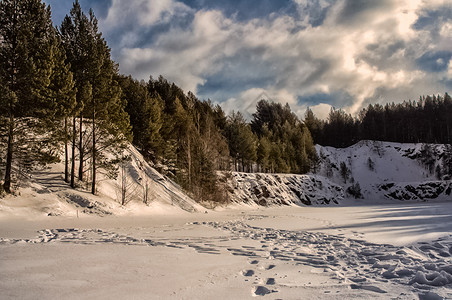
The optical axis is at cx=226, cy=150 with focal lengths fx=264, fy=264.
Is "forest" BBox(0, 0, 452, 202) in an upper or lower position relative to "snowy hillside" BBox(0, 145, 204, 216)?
upper

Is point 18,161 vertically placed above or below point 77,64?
below

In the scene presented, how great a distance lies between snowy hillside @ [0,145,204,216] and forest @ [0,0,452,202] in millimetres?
829

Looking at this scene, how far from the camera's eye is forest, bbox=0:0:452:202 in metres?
15.2

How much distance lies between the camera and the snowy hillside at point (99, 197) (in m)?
13.3

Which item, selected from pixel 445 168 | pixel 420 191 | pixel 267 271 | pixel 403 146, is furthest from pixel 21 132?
pixel 403 146

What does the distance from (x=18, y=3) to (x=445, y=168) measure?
94995 mm

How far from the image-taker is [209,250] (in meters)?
6.51

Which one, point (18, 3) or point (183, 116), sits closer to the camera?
point (18, 3)

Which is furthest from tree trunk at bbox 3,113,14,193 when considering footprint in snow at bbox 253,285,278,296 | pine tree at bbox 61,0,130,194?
footprint in snow at bbox 253,285,278,296

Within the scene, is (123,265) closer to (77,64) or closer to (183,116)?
(77,64)

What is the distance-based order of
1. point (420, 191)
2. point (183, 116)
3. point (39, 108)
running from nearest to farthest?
point (39, 108), point (183, 116), point (420, 191)

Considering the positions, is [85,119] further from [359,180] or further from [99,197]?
[359,180]

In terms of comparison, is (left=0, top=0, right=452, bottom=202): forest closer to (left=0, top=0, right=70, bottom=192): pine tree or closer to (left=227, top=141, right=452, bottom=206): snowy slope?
(left=0, top=0, right=70, bottom=192): pine tree

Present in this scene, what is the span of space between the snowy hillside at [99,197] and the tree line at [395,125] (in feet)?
274
